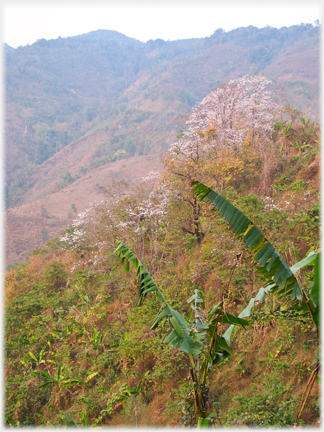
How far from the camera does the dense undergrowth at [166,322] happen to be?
4641mm

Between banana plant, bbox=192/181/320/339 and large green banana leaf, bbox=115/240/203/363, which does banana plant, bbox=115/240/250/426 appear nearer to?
large green banana leaf, bbox=115/240/203/363

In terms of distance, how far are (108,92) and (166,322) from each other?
10302 centimetres

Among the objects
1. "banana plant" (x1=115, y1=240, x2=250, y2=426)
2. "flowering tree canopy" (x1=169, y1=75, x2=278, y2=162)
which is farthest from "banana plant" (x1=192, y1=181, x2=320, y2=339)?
"flowering tree canopy" (x1=169, y1=75, x2=278, y2=162)

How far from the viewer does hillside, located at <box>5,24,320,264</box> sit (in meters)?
48.7

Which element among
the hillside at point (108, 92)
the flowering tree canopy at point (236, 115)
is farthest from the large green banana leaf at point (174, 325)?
the hillside at point (108, 92)

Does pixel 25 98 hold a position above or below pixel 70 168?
above

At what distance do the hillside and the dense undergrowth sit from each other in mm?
20355

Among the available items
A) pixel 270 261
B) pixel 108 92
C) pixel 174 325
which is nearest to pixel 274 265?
pixel 270 261

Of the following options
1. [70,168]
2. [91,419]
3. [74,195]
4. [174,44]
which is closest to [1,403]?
[91,419]

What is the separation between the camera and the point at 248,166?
10.9 m

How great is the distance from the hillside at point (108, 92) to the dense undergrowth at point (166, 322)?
20.4 meters

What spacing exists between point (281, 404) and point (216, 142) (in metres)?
8.91

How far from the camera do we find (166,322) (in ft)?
19.8

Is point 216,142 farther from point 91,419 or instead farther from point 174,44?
point 174,44
